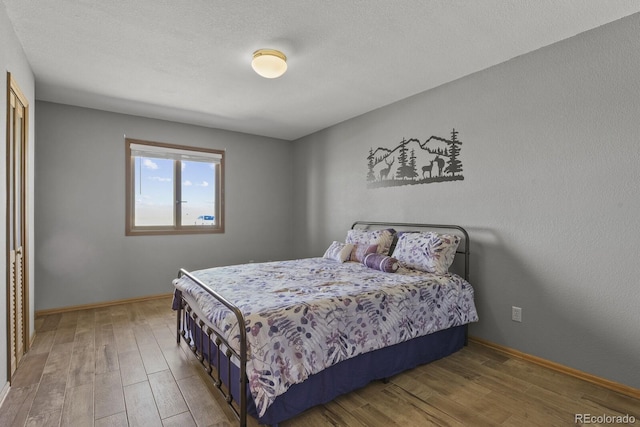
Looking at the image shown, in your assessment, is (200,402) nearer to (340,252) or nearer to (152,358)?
(152,358)

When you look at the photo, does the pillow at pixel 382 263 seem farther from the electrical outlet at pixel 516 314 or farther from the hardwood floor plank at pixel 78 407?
the hardwood floor plank at pixel 78 407

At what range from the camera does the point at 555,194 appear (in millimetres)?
2455

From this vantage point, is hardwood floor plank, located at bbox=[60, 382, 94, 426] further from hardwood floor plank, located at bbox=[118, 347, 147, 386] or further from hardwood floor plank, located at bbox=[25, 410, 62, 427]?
hardwood floor plank, located at bbox=[118, 347, 147, 386]

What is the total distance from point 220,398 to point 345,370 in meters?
0.83

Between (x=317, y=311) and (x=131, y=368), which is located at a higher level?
(x=317, y=311)

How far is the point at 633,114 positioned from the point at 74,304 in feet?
18.4

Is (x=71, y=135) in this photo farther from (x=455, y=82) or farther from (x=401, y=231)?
(x=455, y=82)

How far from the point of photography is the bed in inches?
67.7

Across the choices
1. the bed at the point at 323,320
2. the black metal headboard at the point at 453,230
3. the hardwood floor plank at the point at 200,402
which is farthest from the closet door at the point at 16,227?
the black metal headboard at the point at 453,230

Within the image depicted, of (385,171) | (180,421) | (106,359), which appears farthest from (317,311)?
(385,171)

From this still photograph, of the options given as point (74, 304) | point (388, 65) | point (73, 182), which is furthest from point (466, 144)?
point (74, 304)

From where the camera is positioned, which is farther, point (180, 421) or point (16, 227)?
point (16, 227)

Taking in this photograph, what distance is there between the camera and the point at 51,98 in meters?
3.59

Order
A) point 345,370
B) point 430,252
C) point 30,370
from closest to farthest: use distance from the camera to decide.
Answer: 1. point 345,370
2. point 30,370
3. point 430,252
